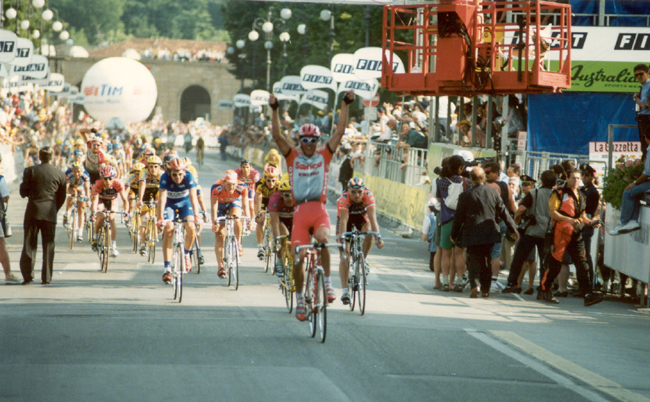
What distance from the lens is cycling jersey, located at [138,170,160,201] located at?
17.1m

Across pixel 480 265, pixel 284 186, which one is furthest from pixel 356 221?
pixel 480 265

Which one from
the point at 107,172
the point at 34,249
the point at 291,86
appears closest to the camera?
the point at 34,249

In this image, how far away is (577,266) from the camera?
43.3 feet

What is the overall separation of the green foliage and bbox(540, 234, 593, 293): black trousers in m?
0.68

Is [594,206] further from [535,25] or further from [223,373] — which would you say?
[223,373]

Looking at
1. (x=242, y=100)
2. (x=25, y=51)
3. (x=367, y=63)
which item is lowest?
(x=367, y=63)

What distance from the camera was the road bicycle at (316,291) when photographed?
9.09 meters

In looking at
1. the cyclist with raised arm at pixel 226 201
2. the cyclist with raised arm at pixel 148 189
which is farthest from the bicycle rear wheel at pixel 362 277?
the cyclist with raised arm at pixel 148 189

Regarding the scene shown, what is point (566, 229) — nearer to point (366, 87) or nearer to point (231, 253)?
point (231, 253)

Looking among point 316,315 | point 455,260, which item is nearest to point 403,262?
point 455,260

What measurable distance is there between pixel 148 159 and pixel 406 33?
27.2m

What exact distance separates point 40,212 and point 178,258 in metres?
2.75

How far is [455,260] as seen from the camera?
13.5 m

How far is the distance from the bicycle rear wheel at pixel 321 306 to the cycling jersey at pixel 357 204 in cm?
230
